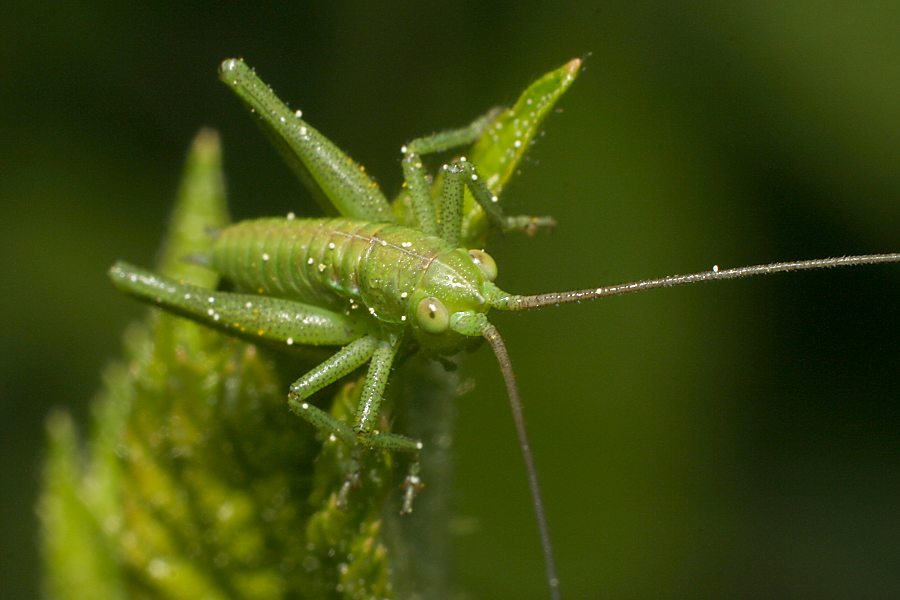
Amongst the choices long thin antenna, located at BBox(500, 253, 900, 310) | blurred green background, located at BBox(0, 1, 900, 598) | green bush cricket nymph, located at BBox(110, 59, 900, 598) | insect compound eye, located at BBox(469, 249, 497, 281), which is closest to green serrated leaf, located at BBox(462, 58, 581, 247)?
green bush cricket nymph, located at BBox(110, 59, 900, 598)

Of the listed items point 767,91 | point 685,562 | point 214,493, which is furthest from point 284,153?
point 685,562

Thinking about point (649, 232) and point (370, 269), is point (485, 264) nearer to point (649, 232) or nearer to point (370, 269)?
point (370, 269)

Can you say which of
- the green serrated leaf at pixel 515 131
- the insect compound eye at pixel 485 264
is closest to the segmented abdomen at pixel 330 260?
the insect compound eye at pixel 485 264

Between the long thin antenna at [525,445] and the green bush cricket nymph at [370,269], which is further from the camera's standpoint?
the green bush cricket nymph at [370,269]

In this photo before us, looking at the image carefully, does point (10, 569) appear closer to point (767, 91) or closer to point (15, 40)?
point (15, 40)

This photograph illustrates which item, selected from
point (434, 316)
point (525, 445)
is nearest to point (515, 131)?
point (434, 316)

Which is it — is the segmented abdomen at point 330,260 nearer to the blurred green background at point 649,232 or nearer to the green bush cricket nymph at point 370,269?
the green bush cricket nymph at point 370,269

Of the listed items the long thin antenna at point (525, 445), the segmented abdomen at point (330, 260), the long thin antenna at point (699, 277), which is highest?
the segmented abdomen at point (330, 260)
